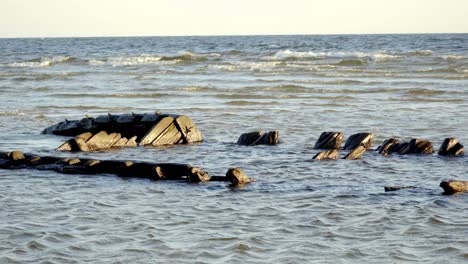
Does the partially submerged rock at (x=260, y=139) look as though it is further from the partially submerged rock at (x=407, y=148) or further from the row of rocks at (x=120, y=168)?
the row of rocks at (x=120, y=168)

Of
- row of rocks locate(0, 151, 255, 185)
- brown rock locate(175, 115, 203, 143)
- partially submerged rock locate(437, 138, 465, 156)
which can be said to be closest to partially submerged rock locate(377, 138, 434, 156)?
partially submerged rock locate(437, 138, 465, 156)

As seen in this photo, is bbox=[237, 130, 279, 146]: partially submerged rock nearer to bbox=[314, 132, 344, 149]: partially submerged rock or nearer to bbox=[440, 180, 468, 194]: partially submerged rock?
bbox=[314, 132, 344, 149]: partially submerged rock

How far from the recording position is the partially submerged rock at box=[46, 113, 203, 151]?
19719 mm

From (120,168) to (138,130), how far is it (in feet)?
17.3

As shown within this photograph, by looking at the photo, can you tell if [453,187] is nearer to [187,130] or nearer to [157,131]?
[187,130]

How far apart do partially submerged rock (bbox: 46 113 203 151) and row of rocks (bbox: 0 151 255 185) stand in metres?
2.86

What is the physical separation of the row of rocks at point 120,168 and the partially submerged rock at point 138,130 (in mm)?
2858

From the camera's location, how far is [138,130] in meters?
20.8

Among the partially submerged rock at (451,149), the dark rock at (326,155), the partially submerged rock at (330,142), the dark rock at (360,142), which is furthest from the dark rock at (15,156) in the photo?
the partially submerged rock at (451,149)

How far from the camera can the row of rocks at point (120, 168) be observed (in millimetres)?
14797

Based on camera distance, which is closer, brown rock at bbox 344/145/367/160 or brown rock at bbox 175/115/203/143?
brown rock at bbox 344/145/367/160

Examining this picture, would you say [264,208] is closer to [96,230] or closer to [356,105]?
[96,230]

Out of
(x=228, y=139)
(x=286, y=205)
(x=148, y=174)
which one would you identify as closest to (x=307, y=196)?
(x=286, y=205)

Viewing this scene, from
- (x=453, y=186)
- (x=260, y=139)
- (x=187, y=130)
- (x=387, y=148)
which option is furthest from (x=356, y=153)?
(x=187, y=130)
